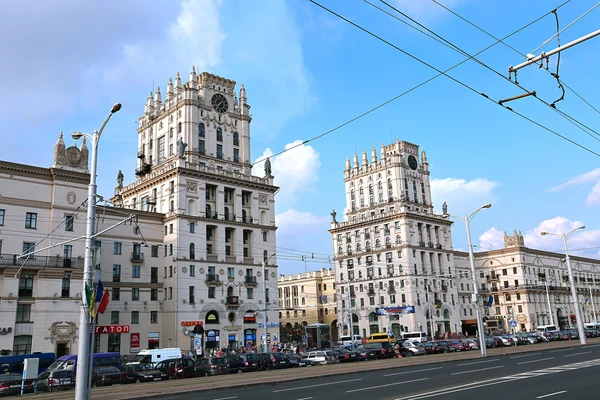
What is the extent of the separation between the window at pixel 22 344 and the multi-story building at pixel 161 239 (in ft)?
0.29

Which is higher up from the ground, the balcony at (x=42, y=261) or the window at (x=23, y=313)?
the balcony at (x=42, y=261)

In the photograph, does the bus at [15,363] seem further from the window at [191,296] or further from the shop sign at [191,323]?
the window at [191,296]

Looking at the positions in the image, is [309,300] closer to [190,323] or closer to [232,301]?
[232,301]

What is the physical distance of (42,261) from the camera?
48219mm

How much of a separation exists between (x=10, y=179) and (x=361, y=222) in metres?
64.1

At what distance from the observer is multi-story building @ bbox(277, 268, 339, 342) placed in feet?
368

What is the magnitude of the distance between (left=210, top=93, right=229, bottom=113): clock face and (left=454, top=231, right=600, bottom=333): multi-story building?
57122 mm

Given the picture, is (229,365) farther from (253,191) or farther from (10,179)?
(253,191)

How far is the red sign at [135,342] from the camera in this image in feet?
192

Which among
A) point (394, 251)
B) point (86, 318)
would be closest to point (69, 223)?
point (86, 318)

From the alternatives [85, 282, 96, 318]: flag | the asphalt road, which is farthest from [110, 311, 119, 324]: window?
[85, 282, 96, 318]: flag

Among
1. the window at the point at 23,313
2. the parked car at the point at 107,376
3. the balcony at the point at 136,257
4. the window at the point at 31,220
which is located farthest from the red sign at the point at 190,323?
the parked car at the point at 107,376

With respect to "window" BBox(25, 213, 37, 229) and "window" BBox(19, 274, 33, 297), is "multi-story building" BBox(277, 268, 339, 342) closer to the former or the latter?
"window" BBox(19, 274, 33, 297)

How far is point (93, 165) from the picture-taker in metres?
22.0
